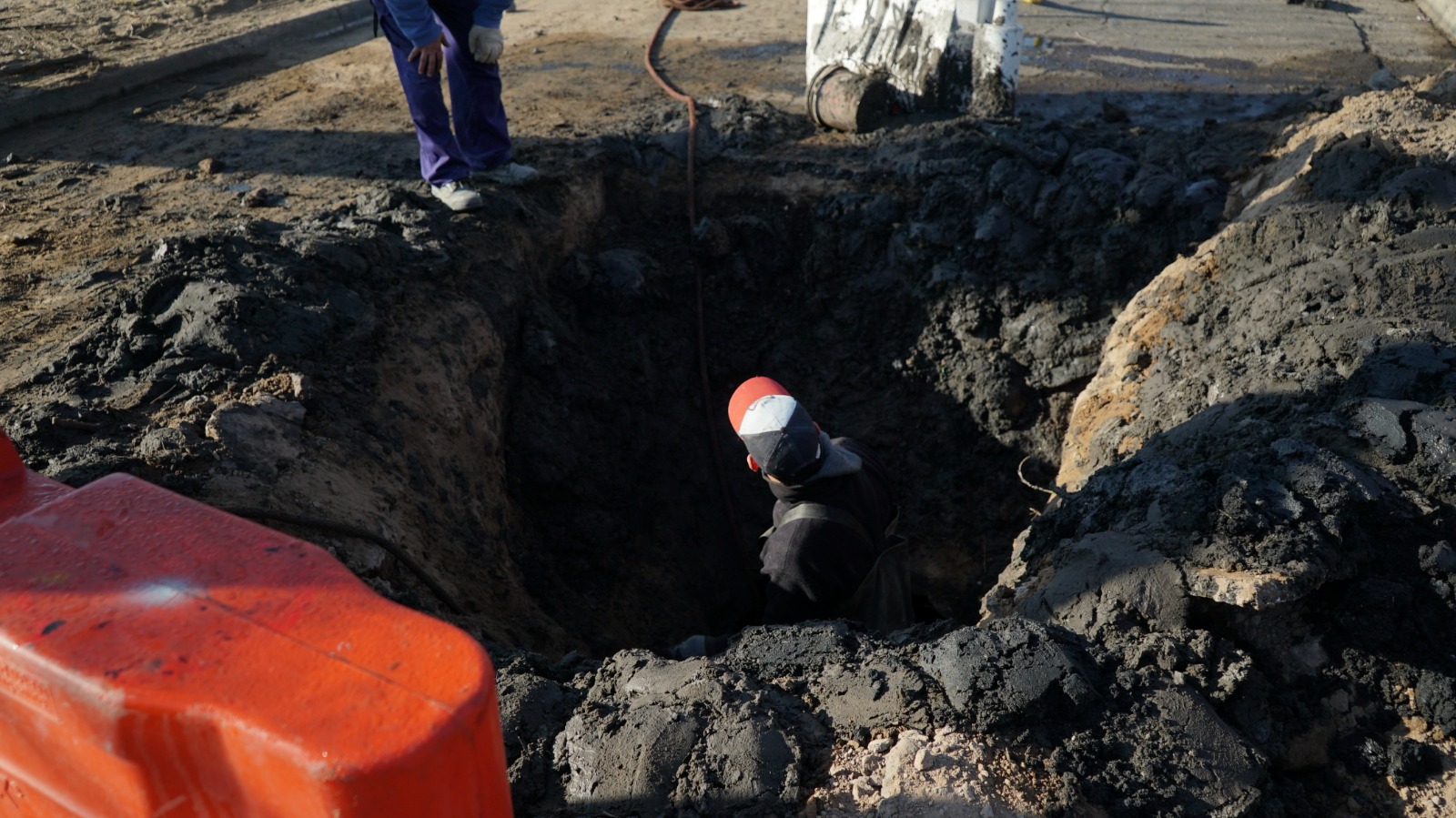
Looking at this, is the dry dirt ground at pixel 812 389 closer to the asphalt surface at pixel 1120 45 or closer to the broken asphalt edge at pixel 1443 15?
the asphalt surface at pixel 1120 45

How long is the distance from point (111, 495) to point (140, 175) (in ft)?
15.0

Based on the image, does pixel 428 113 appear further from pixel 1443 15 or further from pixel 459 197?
pixel 1443 15

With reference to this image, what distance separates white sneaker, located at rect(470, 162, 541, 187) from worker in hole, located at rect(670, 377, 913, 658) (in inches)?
82.5

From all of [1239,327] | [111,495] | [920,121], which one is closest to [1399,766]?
[1239,327]

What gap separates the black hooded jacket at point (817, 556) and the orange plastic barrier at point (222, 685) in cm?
177

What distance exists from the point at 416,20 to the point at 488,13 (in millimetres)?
403

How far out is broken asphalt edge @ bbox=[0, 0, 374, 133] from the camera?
614 cm

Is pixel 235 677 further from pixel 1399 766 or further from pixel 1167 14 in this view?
pixel 1167 14

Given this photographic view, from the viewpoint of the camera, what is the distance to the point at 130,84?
21.9ft

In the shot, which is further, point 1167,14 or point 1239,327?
point 1167,14

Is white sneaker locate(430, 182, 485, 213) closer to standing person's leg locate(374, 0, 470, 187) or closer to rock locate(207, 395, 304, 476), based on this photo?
standing person's leg locate(374, 0, 470, 187)

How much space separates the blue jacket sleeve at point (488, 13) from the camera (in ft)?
14.4

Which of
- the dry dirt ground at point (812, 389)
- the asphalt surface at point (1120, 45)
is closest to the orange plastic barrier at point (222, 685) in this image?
the dry dirt ground at point (812, 389)

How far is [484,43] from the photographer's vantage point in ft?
14.5
